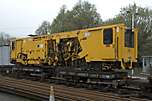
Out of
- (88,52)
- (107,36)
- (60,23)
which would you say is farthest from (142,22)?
(107,36)

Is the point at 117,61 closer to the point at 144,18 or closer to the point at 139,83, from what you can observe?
the point at 139,83

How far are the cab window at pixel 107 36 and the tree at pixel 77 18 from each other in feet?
150

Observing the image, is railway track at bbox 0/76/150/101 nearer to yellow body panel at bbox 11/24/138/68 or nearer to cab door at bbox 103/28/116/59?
cab door at bbox 103/28/116/59

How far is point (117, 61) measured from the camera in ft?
65.8

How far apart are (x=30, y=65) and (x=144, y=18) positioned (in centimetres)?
4167

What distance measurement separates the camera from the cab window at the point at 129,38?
20.6m

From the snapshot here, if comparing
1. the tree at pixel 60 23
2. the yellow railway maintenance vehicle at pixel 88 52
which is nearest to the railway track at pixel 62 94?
the yellow railway maintenance vehicle at pixel 88 52

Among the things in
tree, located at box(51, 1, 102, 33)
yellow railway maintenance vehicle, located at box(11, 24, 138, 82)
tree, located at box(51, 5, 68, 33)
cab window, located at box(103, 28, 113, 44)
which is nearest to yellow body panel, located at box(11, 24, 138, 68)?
yellow railway maintenance vehicle, located at box(11, 24, 138, 82)

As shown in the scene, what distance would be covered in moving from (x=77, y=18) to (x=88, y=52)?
47.8 m

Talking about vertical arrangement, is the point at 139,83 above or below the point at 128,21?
below

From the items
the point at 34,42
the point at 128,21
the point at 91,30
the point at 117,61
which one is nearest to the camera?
the point at 117,61

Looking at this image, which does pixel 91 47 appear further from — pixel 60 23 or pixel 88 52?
pixel 60 23

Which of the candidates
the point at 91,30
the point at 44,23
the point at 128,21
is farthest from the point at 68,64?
the point at 44,23

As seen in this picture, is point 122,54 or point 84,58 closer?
point 122,54
